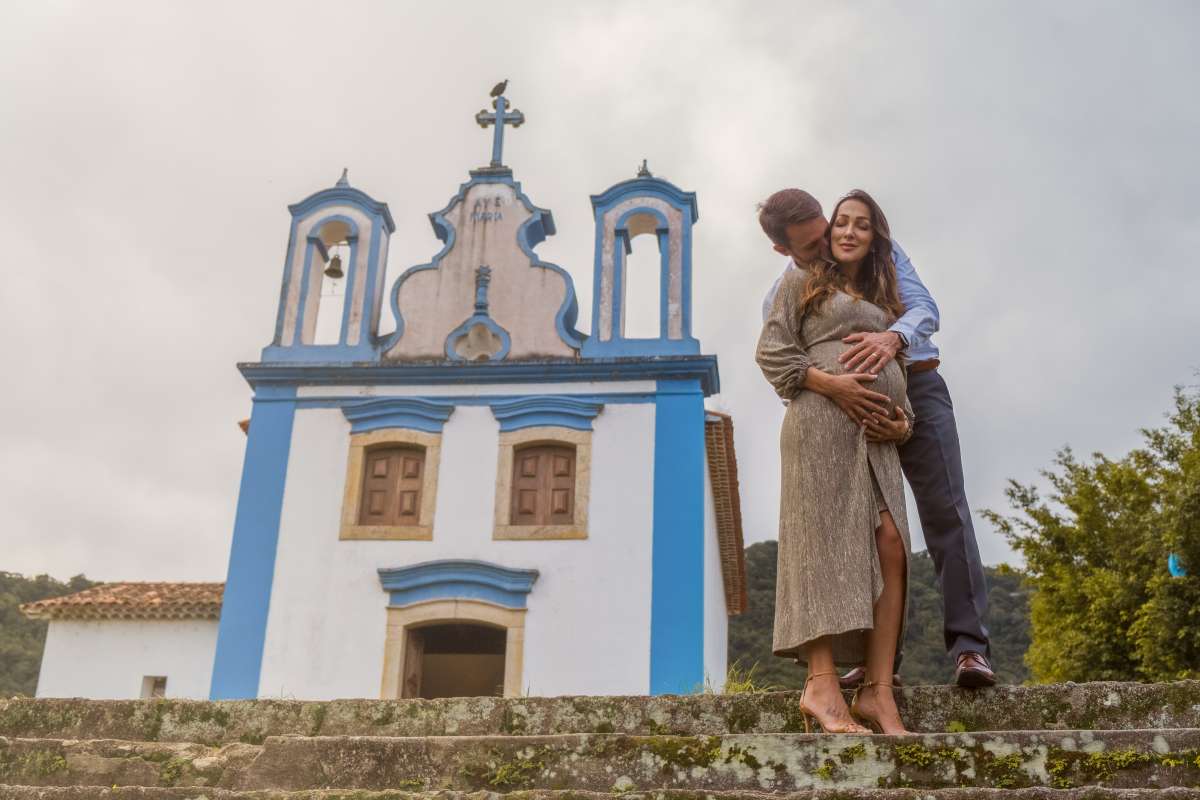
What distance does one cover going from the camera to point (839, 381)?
394 cm

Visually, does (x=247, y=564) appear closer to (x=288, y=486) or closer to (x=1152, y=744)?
(x=288, y=486)

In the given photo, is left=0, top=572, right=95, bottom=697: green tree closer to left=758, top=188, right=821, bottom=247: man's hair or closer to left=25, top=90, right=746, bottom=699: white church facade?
left=25, top=90, right=746, bottom=699: white church facade

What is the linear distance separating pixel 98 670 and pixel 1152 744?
15917 mm

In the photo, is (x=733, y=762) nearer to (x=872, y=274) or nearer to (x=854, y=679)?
(x=854, y=679)

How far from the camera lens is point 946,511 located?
402 centimetres

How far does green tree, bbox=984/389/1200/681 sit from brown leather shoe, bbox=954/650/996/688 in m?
11.9

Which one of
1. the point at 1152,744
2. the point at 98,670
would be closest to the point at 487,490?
the point at 98,670

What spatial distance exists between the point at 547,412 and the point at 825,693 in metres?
10.7

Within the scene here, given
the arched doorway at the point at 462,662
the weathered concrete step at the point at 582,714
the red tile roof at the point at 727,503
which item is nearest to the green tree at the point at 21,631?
the arched doorway at the point at 462,662

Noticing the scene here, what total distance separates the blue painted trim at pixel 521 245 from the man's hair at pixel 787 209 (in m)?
10.5

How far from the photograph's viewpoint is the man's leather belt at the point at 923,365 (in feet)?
13.9

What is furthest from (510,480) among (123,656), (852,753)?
(852,753)

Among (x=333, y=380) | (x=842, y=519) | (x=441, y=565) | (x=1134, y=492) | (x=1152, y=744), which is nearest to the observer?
(x=1152, y=744)

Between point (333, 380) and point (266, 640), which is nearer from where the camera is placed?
point (266, 640)
